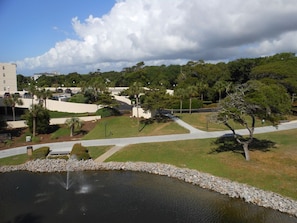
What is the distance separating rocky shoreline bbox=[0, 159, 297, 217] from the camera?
728 inches

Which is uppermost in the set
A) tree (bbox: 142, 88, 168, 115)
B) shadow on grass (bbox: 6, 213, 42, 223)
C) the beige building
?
the beige building

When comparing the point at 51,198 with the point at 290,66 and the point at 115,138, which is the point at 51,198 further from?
the point at 290,66

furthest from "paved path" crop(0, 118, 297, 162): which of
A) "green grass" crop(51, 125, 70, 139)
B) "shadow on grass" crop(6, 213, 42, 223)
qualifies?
"shadow on grass" crop(6, 213, 42, 223)

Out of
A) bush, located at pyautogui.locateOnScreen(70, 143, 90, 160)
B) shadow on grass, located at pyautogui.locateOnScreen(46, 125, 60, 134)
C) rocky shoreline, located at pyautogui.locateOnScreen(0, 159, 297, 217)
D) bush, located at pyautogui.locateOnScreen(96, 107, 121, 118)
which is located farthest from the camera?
bush, located at pyautogui.locateOnScreen(96, 107, 121, 118)

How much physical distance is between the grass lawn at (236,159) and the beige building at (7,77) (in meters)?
64.0

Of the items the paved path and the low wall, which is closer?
the paved path

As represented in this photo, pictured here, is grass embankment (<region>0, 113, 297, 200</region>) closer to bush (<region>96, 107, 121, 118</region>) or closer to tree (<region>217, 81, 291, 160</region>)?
tree (<region>217, 81, 291, 160</region>)

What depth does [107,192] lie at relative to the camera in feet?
69.7

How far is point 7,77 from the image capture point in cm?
8112

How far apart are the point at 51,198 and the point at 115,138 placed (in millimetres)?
15679

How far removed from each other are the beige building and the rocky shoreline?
200 feet

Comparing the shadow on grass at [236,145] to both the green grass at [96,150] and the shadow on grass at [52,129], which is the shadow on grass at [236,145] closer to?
the green grass at [96,150]

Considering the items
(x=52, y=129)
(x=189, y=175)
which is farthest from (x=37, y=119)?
(x=189, y=175)

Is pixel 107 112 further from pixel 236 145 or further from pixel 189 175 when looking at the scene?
pixel 189 175
